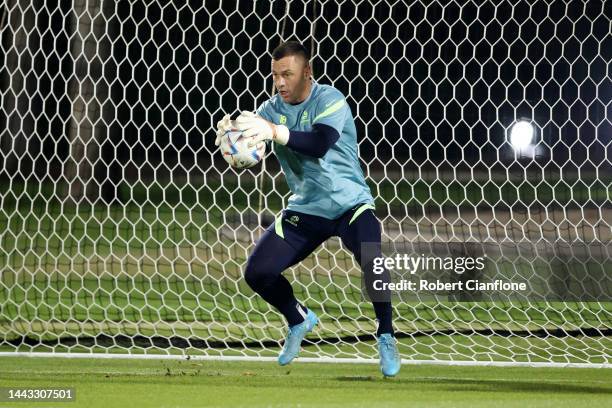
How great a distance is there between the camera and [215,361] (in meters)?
5.30

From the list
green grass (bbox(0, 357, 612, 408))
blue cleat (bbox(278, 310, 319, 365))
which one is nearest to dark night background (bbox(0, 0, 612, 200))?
green grass (bbox(0, 357, 612, 408))

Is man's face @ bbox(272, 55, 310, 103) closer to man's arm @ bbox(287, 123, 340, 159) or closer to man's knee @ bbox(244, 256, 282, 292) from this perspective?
man's arm @ bbox(287, 123, 340, 159)

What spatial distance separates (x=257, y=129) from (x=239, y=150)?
176 millimetres

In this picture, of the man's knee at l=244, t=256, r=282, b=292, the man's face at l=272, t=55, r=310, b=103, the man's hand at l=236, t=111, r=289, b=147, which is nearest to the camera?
the man's hand at l=236, t=111, r=289, b=147

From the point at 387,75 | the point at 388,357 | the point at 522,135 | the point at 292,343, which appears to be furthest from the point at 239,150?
the point at 387,75

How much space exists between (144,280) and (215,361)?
2.45m

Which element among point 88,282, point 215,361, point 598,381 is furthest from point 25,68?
point 598,381

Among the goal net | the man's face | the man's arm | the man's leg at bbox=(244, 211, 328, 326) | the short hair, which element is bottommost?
the goal net

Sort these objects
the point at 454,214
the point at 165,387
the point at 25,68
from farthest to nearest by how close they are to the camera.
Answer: the point at 25,68 < the point at 454,214 < the point at 165,387

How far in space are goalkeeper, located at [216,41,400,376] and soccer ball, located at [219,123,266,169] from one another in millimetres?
202

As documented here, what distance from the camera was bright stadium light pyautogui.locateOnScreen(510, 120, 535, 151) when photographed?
472 inches

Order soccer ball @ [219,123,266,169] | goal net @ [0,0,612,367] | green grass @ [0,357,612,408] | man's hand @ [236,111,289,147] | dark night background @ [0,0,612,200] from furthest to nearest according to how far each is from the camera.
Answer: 1. dark night background @ [0,0,612,200]
2. goal net @ [0,0,612,367]
3. soccer ball @ [219,123,266,169]
4. man's hand @ [236,111,289,147]
5. green grass @ [0,357,612,408]

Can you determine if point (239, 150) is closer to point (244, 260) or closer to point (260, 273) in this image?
point (260, 273)

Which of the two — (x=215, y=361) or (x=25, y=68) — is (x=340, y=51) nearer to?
(x=25, y=68)
